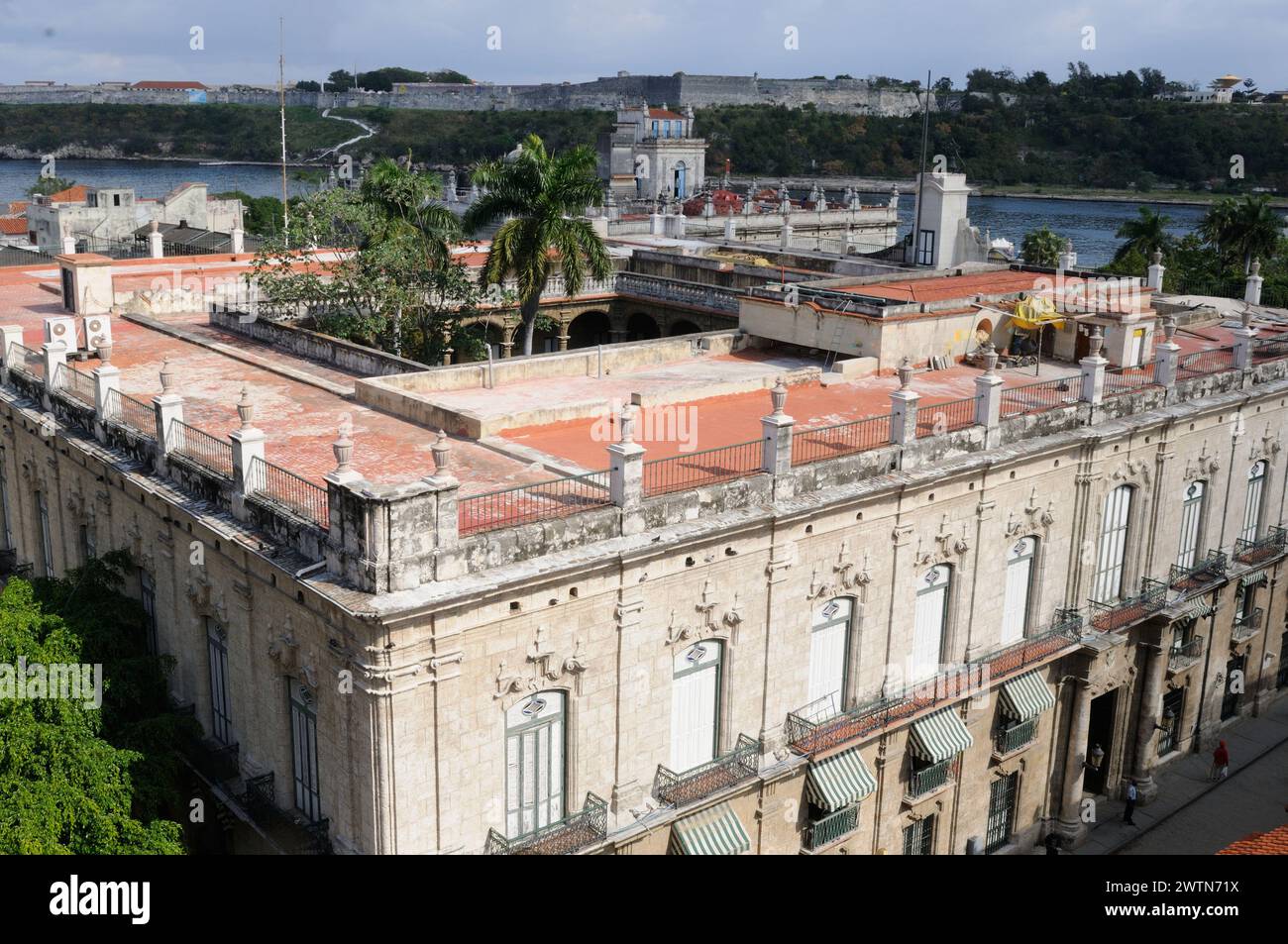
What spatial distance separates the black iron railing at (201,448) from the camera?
19.6 metres

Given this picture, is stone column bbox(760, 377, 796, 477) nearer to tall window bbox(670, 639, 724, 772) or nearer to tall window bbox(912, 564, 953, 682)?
tall window bbox(670, 639, 724, 772)

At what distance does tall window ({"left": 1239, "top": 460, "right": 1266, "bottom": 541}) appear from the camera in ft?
101

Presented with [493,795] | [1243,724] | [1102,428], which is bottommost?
[1243,724]

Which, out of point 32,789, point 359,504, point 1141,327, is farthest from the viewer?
point 1141,327

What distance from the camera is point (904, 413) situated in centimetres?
2141

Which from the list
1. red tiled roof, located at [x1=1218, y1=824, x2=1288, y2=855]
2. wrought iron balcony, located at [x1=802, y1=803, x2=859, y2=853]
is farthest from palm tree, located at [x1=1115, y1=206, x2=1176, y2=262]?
red tiled roof, located at [x1=1218, y1=824, x2=1288, y2=855]

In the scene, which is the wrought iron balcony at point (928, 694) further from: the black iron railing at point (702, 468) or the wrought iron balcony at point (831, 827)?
the black iron railing at point (702, 468)

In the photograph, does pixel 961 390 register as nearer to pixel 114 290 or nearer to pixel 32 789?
pixel 32 789

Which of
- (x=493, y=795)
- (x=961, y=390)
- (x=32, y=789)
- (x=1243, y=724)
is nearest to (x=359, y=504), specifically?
(x=493, y=795)

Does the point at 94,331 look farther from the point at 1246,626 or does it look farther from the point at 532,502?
the point at 1246,626

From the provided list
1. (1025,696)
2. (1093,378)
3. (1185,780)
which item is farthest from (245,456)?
(1185,780)

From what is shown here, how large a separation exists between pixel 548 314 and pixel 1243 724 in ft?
67.1

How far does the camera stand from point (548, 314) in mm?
36406
